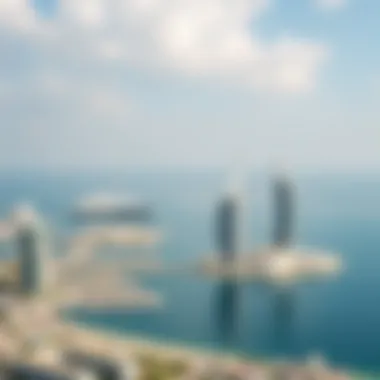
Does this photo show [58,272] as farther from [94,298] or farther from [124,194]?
[124,194]

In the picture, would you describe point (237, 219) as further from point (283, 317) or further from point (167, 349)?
point (167, 349)

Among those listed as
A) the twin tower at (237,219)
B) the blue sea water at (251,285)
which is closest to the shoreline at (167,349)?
the blue sea water at (251,285)

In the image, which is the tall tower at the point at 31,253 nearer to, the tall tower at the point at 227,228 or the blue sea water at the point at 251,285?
the blue sea water at the point at 251,285

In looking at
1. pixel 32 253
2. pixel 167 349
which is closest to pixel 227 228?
pixel 167 349

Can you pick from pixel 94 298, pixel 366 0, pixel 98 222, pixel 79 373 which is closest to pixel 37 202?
pixel 98 222

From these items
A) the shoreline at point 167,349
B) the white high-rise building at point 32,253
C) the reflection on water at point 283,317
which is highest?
the white high-rise building at point 32,253

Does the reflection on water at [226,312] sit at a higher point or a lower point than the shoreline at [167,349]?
higher
